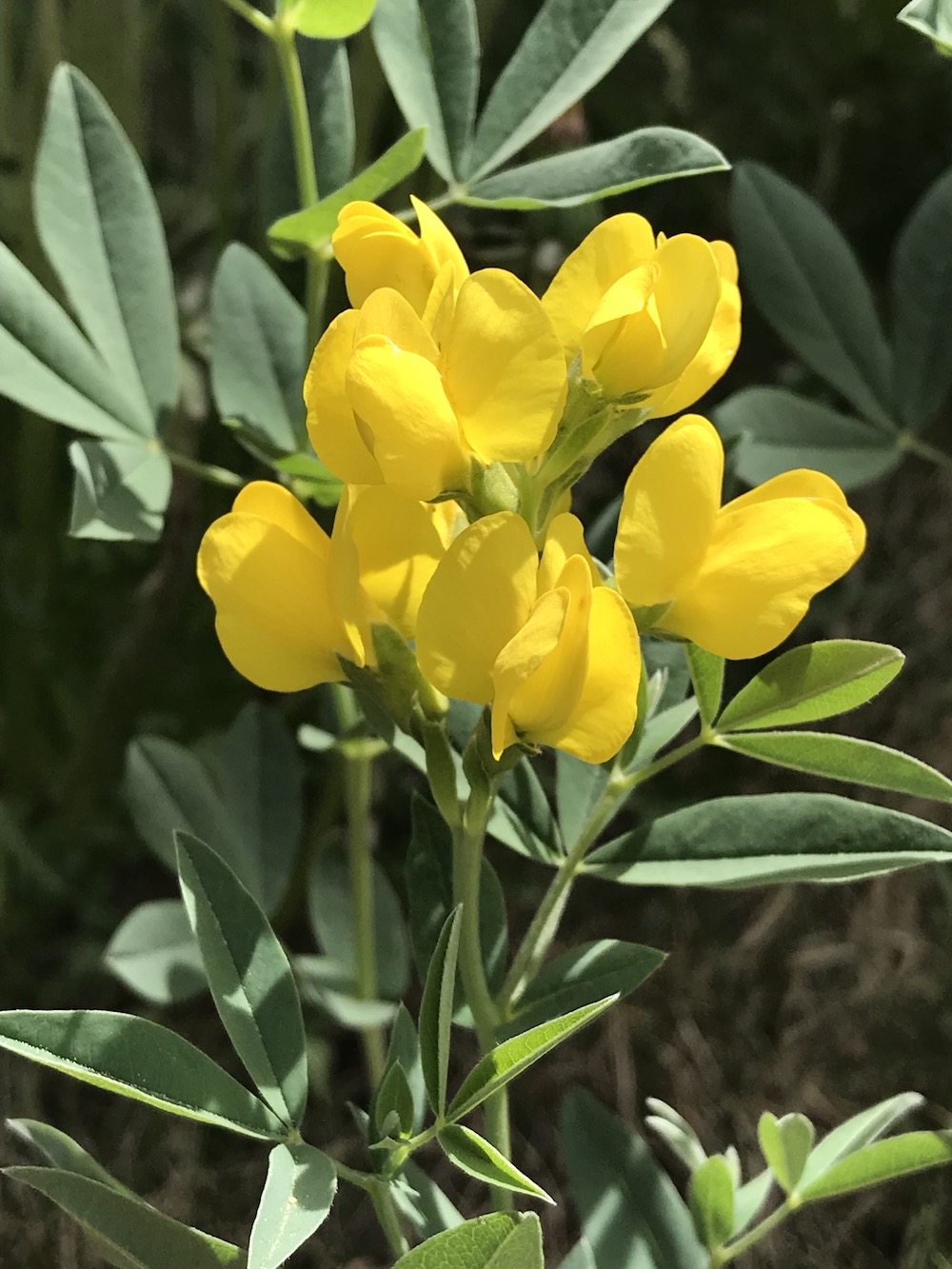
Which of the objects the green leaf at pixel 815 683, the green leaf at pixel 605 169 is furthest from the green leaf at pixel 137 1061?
the green leaf at pixel 605 169

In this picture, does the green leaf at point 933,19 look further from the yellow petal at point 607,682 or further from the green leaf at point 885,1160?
the green leaf at point 885,1160

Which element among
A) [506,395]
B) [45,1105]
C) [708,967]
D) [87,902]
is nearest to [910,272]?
[506,395]

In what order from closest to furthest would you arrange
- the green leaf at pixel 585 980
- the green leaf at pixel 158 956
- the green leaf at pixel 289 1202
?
the green leaf at pixel 289 1202 < the green leaf at pixel 585 980 < the green leaf at pixel 158 956

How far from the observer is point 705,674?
0.45m

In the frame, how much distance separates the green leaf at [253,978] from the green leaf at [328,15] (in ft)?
1.09

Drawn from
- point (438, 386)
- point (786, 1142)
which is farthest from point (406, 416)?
point (786, 1142)

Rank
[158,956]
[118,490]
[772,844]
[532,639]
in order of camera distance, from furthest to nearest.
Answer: [158,956] < [118,490] < [772,844] < [532,639]

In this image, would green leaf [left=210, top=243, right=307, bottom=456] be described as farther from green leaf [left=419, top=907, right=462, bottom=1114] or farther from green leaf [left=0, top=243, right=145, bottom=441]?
green leaf [left=419, top=907, right=462, bottom=1114]

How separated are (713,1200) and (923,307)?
0.50 meters

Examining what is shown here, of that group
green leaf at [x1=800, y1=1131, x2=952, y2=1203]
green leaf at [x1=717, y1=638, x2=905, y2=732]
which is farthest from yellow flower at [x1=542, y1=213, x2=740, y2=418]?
green leaf at [x1=800, y1=1131, x2=952, y2=1203]

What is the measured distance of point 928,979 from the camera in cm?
91

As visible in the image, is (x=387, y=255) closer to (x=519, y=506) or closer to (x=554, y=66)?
(x=519, y=506)

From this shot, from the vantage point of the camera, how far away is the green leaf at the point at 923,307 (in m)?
0.68

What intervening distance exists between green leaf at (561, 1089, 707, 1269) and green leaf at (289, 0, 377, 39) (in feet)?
1.64
